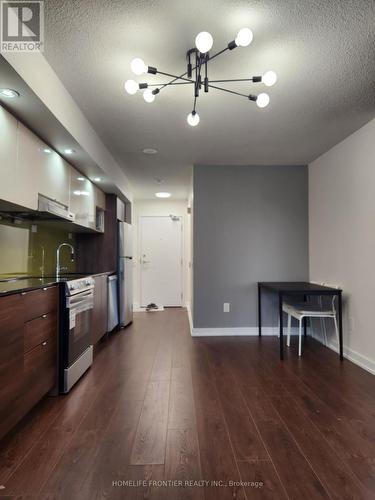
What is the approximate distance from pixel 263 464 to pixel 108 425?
3.15ft

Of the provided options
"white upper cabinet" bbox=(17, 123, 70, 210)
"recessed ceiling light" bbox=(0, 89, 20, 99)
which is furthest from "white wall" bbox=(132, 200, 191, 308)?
"recessed ceiling light" bbox=(0, 89, 20, 99)

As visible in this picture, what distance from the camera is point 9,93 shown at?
6.11 ft

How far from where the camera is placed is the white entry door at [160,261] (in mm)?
6695

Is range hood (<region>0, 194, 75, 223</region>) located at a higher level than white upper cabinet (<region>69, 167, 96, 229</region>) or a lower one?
lower

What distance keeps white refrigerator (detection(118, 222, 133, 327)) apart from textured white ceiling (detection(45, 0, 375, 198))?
4.75ft

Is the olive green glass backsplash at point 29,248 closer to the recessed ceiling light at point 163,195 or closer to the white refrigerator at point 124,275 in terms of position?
the white refrigerator at point 124,275

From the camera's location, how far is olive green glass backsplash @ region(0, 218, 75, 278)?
8.33 feet

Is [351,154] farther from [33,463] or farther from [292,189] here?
[33,463]

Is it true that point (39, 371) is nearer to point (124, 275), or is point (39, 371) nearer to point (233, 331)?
point (124, 275)

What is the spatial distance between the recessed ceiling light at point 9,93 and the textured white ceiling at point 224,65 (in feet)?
1.18

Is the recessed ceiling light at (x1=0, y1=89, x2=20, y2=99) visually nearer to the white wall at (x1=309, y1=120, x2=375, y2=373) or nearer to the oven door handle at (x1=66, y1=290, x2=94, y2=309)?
the oven door handle at (x1=66, y1=290, x2=94, y2=309)

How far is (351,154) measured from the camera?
327 centimetres

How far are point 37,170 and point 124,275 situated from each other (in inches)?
97.5

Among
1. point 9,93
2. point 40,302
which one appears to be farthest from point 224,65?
point 40,302
